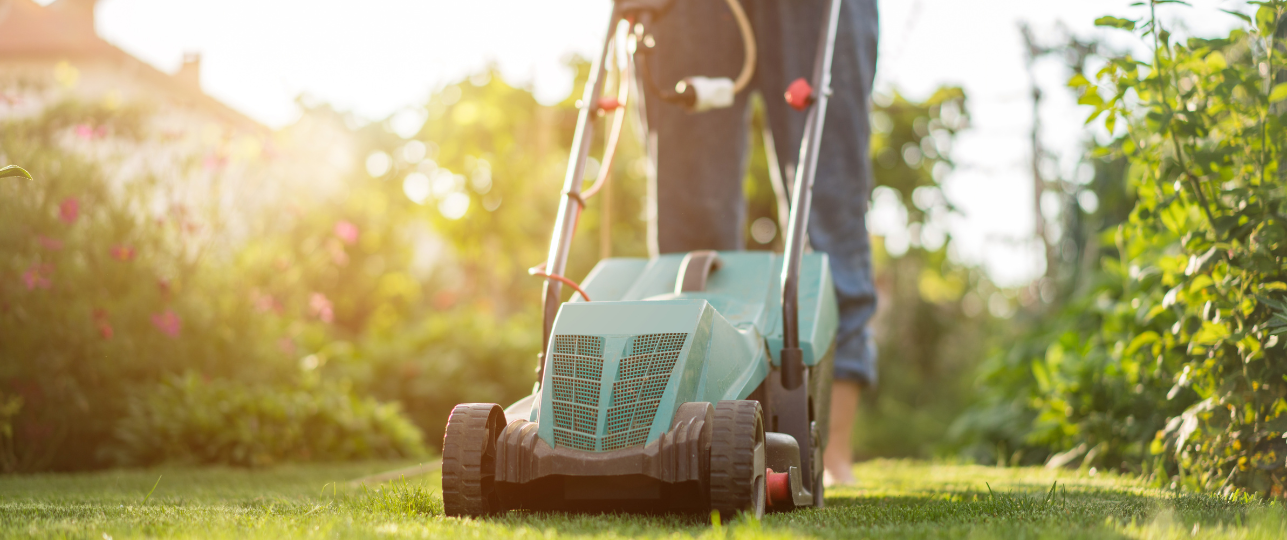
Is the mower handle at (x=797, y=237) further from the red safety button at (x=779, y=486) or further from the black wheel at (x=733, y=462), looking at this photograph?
the black wheel at (x=733, y=462)

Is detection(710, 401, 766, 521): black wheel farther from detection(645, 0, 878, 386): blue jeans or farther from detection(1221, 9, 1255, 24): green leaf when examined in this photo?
detection(1221, 9, 1255, 24): green leaf

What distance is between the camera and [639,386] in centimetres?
170

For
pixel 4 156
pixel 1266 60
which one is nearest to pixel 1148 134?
pixel 1266 60

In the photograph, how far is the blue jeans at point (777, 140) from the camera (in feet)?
9.23

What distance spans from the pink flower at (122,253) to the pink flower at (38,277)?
371mm

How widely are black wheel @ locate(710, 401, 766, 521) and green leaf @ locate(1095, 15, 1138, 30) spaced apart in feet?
4.24

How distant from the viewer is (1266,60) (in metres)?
2.13

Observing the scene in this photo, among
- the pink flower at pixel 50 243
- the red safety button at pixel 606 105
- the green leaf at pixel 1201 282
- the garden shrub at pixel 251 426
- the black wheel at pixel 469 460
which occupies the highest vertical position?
the red safety button at pixel 606 105

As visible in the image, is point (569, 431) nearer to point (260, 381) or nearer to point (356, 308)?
point (260, 381)

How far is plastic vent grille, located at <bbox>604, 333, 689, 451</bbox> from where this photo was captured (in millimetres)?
1674

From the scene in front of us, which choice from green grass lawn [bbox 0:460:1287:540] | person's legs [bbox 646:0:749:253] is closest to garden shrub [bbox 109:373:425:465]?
green grass lawn [bbox 0:460:1287:540]

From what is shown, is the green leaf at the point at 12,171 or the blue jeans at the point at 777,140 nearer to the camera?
the green leaf at the point at 12,171

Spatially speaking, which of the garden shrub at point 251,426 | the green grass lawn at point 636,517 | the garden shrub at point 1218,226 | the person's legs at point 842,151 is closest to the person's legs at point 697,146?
the person's legs at point 842,151

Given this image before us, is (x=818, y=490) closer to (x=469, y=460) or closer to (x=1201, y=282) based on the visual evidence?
(x=469, y=460)
